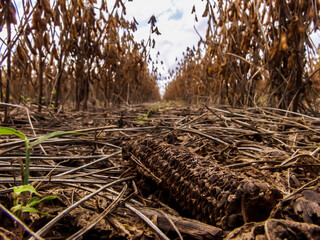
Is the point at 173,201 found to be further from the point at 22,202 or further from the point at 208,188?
the point at 22,202

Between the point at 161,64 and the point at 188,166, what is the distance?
8258 millimetres

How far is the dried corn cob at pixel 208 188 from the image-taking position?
54 centimetres

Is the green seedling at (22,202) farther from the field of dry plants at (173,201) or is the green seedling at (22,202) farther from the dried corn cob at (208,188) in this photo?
the dried corn cob at (208,188)

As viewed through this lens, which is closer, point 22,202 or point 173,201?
point 22,202

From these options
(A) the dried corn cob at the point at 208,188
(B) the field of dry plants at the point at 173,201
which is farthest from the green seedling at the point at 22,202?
(A) the dried corn cob at the point at 208,188

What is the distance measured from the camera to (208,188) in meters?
0.60

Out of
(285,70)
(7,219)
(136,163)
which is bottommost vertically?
(7,219)

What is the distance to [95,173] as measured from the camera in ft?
2.99

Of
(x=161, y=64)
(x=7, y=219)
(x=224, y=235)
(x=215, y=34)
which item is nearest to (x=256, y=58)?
(x=215, y=34)

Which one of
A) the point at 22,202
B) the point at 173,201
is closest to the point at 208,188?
the point at 173,201

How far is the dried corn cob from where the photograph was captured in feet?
1.76

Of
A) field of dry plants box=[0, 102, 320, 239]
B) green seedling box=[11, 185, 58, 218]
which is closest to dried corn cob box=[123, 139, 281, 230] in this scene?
field of dry plants box=[0, 102, 320, 239]

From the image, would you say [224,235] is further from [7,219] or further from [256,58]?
[256,58]

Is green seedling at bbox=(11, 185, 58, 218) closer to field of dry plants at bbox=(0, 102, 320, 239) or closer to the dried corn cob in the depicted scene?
field of dry plants at bbox=(0, 102, 320, 239)
